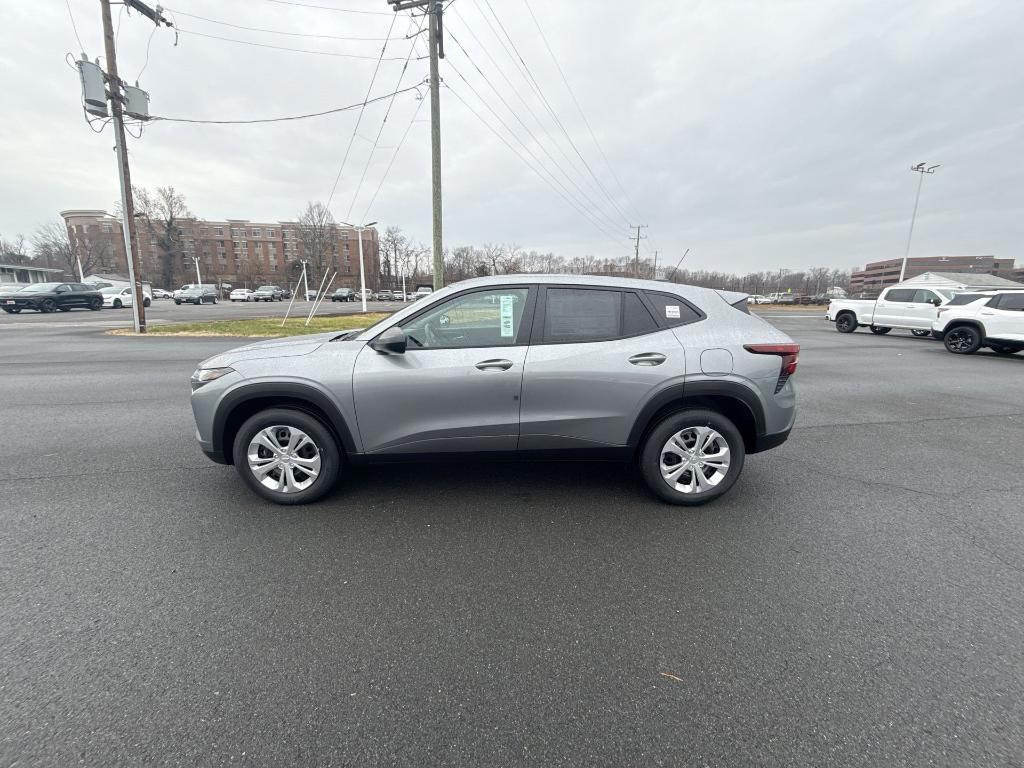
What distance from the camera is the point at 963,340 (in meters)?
12.6

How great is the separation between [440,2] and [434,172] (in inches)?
173

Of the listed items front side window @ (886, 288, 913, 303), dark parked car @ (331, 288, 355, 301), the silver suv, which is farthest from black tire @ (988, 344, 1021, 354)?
dark parked car @ (331, 288, 355, 301)

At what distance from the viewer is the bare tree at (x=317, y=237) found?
269 ft

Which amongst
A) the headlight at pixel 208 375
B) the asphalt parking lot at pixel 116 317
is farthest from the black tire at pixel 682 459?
the asphalt parking lot at pixel 116 317

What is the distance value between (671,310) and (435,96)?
12052mm

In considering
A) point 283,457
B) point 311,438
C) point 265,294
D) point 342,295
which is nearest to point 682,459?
point 311,438

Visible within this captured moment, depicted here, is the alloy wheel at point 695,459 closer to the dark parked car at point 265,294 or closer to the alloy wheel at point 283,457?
the alloy wheel at point 283,457

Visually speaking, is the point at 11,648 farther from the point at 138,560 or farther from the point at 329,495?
the point at 329,495

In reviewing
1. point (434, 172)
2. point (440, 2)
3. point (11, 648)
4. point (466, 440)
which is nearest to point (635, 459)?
point (466, 440)

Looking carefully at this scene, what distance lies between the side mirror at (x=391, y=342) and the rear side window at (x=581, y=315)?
1035 millimetres

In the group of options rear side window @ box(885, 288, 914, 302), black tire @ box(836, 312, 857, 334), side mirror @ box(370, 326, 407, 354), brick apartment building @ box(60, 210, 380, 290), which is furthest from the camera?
brick apartment building @ box(60, 210, 380, 290)

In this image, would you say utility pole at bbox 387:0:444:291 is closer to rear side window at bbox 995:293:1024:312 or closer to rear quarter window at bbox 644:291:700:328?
rear quarter window at bbox 644:291:700:328

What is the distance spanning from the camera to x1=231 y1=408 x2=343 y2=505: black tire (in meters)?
3.34

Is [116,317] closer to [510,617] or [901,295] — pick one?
[510,617]
